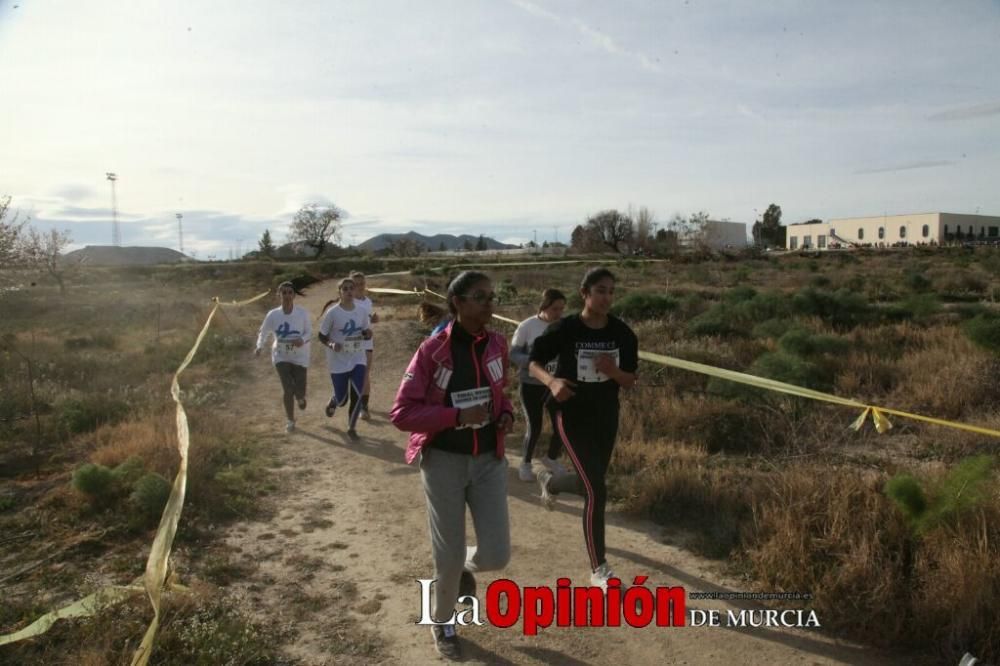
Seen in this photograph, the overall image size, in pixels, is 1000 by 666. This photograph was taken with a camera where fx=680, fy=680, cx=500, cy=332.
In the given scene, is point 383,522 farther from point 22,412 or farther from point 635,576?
point 22,412

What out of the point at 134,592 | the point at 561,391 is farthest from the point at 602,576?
the point at 134,592

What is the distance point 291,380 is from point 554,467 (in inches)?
154

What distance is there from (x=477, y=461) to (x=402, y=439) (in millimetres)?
4921

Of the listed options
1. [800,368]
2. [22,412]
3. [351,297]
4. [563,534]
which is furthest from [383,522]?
[22,412]

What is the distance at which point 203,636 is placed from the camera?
142 inches

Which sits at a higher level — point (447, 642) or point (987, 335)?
point (987, 335)

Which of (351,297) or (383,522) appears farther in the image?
(351,297)

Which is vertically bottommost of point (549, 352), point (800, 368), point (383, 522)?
point (383, 522)

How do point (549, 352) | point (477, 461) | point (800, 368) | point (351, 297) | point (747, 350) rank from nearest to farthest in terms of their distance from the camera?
point (477, 461) < point (549, 352) < point (351, 297) < point (800, 368) < point (747, 350)

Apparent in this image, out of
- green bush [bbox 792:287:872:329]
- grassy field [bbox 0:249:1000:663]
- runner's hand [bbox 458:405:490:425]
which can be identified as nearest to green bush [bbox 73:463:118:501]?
grassy field [bbox 0:249:1000:663]

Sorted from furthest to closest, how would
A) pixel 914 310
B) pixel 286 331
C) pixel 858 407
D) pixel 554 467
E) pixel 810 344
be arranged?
pixel 914 310 → pixel 810 344 → pixel 286 331 → pixel 554 467 → pixel 858 407

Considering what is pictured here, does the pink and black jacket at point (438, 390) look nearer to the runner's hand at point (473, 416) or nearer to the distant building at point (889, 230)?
the runner's hand at point (473, 416)

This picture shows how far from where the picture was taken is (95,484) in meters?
5.64

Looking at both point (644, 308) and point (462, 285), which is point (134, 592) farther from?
point (644, 308)
